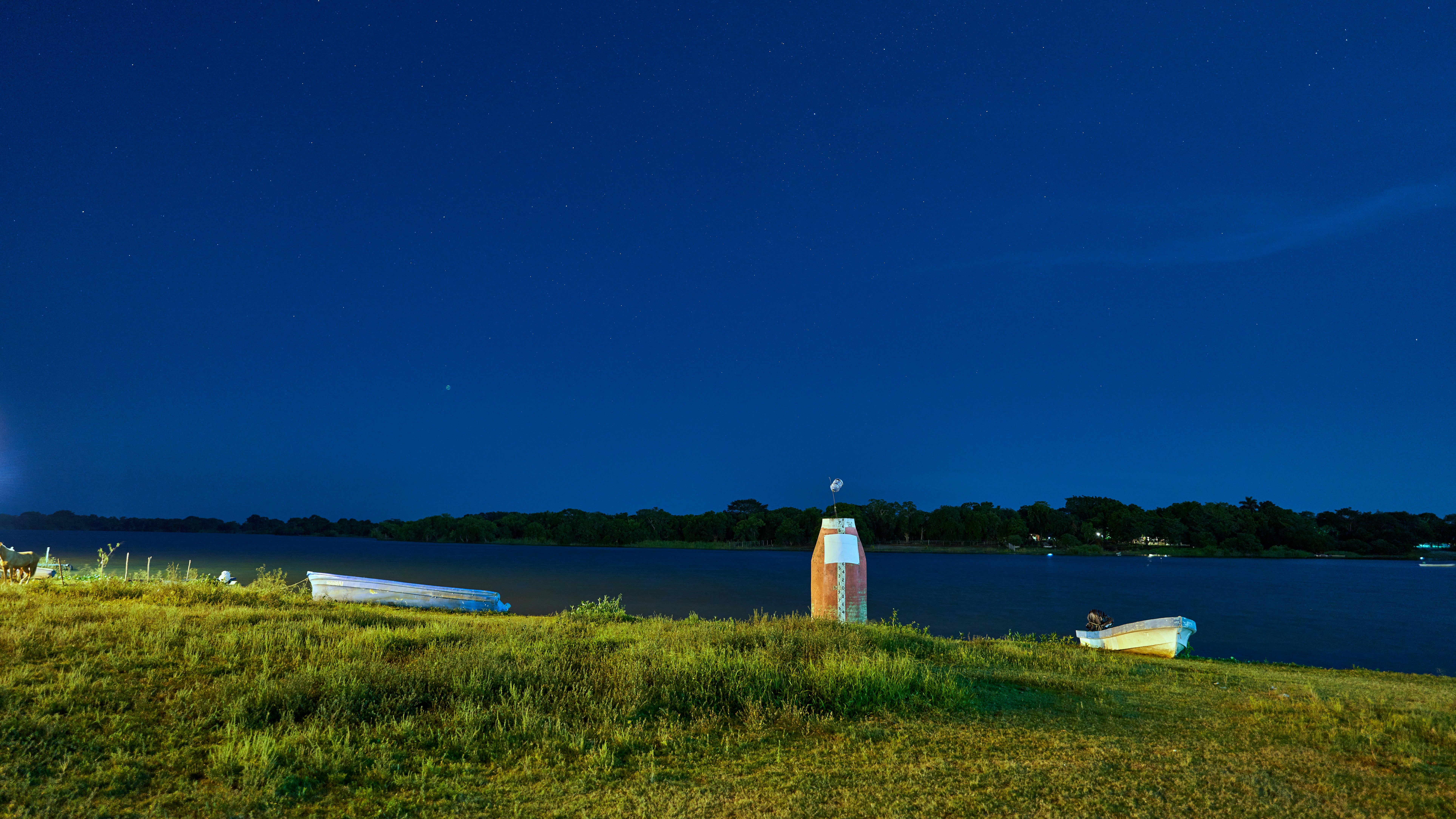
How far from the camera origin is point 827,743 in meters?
6.48

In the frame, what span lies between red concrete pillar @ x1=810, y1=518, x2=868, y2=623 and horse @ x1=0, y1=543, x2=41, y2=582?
18985 millimetres

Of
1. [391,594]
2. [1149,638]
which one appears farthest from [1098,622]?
[391,594]

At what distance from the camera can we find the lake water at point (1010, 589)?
38.0m

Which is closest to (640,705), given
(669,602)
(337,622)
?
(337,622)

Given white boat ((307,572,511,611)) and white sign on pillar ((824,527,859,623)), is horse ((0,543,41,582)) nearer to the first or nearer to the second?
white boat ((307,572,511,611))

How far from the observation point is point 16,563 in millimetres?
18500

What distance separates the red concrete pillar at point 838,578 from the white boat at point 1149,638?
5686 mm

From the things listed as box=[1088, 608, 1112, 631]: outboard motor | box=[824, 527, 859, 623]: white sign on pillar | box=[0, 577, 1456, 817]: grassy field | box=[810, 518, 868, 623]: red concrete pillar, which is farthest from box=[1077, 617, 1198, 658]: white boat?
box=[0, 577, 1456, 817]: grassy field

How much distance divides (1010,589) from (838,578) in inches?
2218

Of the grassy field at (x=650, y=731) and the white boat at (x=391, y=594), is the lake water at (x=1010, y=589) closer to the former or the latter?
the white boat at (x=391, y=594)

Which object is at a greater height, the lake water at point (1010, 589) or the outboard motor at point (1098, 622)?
the outboard motor at point (1098, 622)

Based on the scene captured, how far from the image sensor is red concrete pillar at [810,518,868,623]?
50.6 feet

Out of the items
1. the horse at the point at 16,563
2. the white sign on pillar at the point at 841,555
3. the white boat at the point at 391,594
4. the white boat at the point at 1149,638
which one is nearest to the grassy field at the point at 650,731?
the white sign on pillar at the point at 841,555

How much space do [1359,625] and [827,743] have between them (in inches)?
2107
